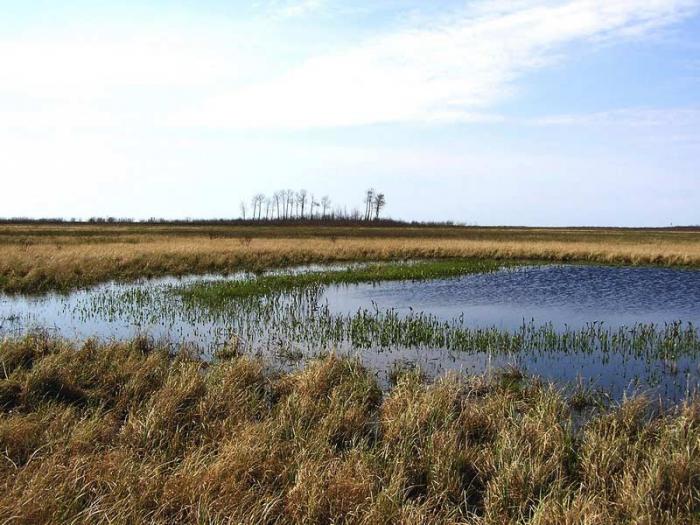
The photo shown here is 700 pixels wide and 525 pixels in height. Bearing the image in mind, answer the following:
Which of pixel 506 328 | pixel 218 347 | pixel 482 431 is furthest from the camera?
pixel 506 328

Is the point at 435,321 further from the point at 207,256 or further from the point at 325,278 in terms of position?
the point at 207,256

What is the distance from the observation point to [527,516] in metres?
4.85

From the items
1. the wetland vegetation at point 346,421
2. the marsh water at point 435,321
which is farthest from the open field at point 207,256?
the wetland vegetation at point 346,421

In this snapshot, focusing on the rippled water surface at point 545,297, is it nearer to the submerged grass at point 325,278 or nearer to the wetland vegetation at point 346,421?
the wetland vegetation at point 346,421

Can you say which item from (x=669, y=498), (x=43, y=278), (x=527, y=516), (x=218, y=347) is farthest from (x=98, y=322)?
(x=669, y=498)

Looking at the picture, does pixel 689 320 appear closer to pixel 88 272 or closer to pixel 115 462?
pixel 115 462

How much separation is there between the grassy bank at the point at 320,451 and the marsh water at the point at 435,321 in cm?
216

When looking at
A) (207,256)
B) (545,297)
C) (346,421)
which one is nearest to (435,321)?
(346,421)

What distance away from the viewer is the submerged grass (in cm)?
1842

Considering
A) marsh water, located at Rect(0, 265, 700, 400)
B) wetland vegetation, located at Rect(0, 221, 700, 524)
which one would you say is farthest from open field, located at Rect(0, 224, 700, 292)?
wetland vegetation, located at Rect(0, 221, 700, 524)

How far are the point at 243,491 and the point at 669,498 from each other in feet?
13.8

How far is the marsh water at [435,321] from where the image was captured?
1011cm

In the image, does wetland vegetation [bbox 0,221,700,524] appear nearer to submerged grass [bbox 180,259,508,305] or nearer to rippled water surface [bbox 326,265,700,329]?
rippled water surface [bbox 326,265,700,329]

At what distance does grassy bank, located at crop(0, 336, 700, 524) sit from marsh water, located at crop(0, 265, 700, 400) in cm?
216
